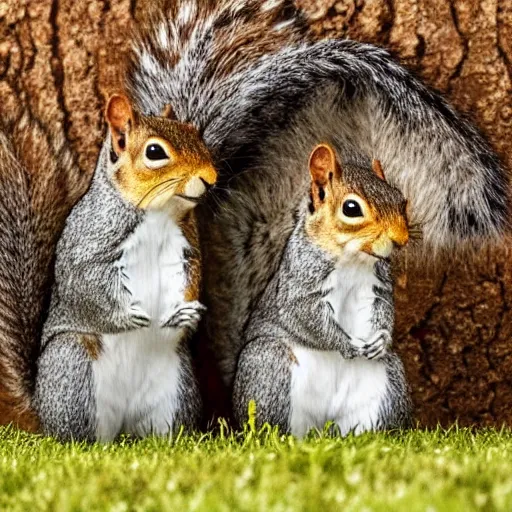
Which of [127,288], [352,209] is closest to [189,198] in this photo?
[127,288]

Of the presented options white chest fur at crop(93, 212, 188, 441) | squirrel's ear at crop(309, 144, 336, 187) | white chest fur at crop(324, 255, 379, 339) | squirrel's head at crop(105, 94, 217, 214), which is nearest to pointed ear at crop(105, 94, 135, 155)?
squirrel's head at crop(105, 94, 217, 214)

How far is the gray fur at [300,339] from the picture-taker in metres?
→ 2.30

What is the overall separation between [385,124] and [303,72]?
0.25 metres

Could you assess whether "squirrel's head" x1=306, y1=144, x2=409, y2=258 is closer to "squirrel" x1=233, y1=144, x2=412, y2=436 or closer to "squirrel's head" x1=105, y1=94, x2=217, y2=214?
"squirrel" x1=233, y1=144, x2=412, y2=436

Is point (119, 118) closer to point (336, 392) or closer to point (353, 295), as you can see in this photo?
point (353, 295)

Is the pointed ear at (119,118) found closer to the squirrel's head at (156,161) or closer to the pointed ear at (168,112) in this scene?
the squirrel's head at (156,161)

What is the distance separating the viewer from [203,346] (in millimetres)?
2748

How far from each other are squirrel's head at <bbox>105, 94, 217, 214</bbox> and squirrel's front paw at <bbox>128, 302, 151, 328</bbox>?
24 centimetres

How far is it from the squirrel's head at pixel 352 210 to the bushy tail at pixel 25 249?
0.69 m

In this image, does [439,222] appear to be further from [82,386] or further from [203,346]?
[82,386]

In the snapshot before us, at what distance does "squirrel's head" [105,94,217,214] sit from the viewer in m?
2.21

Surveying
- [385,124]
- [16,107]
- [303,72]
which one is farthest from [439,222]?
[16,107]

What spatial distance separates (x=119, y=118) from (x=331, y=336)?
2.31 ft

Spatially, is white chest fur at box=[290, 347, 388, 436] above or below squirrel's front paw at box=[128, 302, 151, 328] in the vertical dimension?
below
